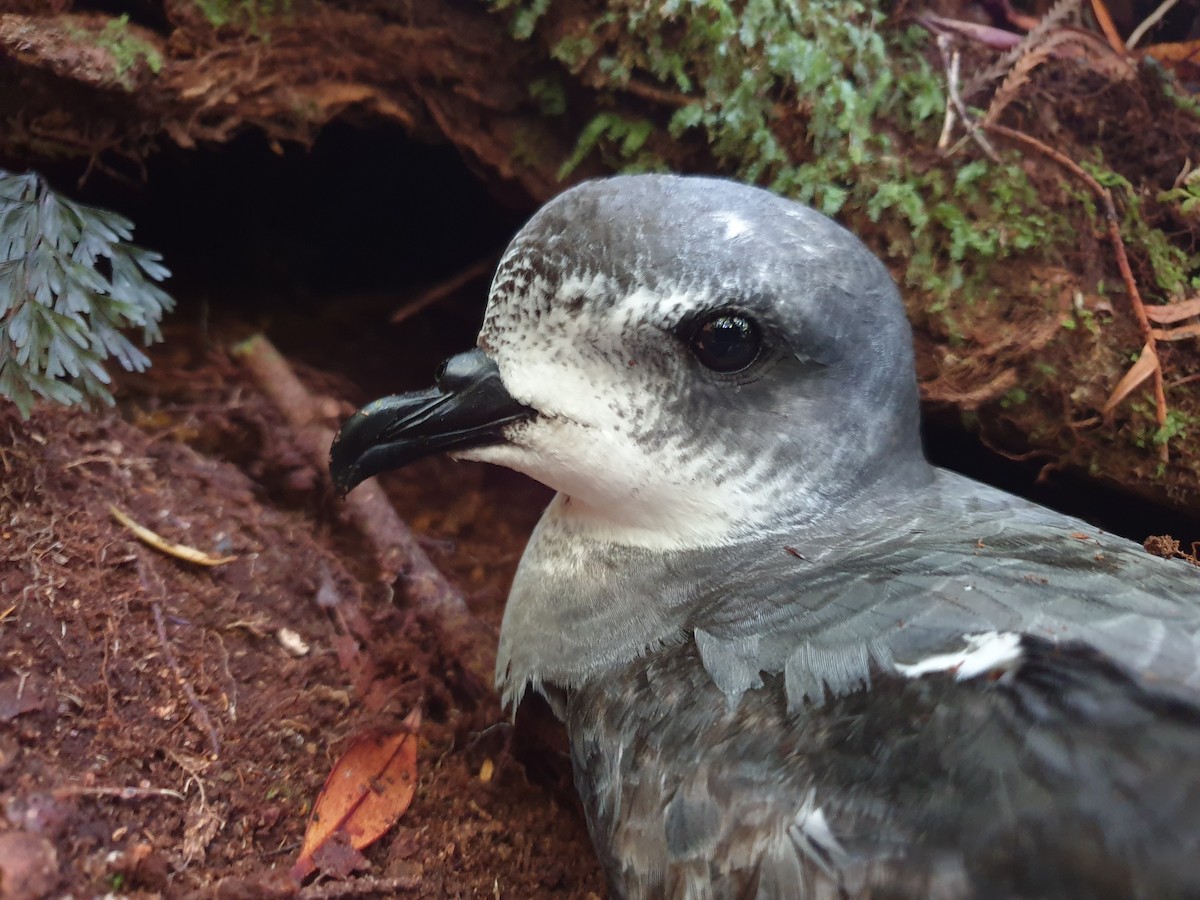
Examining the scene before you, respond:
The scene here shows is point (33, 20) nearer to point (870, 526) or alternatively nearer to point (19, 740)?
point (19, 740)

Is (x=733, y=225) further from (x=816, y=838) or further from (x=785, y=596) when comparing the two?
(x=816, y=838)

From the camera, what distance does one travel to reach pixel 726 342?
1.47m

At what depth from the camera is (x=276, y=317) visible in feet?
11.2

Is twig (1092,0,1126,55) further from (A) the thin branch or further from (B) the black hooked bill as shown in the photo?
(A) the thin branch

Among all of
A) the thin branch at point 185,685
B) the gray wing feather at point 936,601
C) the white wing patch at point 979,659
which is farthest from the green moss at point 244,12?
the white wing patch at point 979,659

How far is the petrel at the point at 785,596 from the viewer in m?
1.03

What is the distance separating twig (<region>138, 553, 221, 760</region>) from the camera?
5.21 ft

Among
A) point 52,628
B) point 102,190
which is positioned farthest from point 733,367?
point 102,190

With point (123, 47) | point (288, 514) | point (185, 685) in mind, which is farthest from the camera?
point (288, 514)

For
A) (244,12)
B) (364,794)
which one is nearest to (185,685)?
(364,794)

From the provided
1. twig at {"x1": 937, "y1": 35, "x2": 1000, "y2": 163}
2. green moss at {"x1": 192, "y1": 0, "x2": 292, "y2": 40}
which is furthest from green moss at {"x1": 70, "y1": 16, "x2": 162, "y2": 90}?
twig at {"x1": 937, "y1": 35, "x2": 1000, "y2": 163}

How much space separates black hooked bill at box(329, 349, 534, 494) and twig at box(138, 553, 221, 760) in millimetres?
482

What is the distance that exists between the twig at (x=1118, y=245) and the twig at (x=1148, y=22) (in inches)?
17.5

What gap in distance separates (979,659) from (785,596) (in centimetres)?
34
